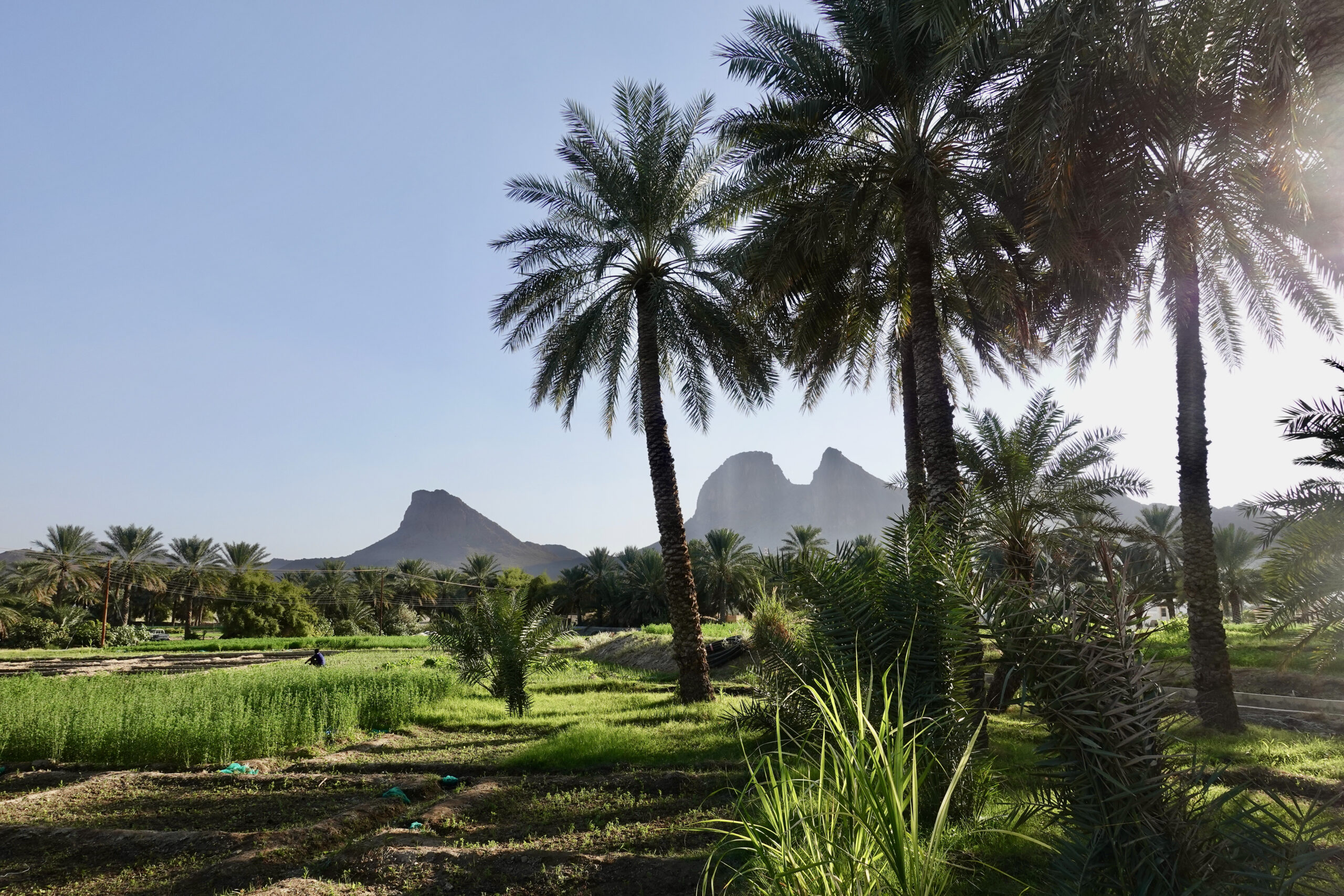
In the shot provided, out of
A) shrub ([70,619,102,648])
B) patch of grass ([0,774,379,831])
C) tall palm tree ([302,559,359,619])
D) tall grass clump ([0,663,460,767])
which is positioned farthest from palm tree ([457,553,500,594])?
patch of grass ([0,774,379,831])

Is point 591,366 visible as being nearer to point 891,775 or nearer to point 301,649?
point 891,775

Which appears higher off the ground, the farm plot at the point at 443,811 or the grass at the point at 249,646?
the farm plot at the point at 443,811

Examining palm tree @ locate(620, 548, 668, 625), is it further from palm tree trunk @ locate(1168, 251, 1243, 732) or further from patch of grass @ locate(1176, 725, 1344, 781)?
patch of grass @ locate(1176, 725, 1344, 781)

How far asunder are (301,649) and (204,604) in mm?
36563

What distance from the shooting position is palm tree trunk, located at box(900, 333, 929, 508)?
50.7ft

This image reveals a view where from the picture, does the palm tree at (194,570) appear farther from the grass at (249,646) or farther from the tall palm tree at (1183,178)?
the tall palm tree at (1183,178)

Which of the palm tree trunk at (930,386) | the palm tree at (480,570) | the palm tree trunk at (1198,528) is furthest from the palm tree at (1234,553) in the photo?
the palm tree at (480,570)

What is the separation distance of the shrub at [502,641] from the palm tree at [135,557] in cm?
4973

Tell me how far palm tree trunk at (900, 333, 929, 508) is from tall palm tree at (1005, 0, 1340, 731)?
115 inches

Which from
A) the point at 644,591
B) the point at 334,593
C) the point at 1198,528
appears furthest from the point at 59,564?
the point at 1198,528

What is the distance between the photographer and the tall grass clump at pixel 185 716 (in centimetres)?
962

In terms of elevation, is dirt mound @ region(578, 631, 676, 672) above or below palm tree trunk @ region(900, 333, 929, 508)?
below

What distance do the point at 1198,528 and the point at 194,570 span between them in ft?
226

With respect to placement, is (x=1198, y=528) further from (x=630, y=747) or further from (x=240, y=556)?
(x=240, y=556)
